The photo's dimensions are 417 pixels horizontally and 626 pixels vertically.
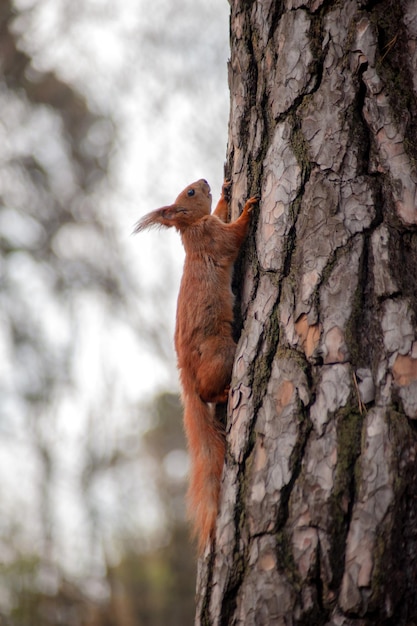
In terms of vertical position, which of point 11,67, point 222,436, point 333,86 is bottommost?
point 222,436

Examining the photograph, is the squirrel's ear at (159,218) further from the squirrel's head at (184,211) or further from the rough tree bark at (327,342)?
the rough tree bark at (327,342)

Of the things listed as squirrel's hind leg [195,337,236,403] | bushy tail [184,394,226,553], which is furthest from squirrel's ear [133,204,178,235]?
bushy tail [184,394,226,553]

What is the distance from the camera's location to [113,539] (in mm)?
4750

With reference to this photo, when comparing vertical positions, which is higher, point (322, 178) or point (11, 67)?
point (11, 67)

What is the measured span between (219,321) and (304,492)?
0.91 m

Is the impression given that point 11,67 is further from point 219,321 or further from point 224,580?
point 224,580

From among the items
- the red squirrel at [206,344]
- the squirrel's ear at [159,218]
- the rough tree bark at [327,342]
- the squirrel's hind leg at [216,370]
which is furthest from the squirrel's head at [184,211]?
the rough tree bark at [327,342]

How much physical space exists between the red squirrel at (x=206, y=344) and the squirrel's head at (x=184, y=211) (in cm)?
22

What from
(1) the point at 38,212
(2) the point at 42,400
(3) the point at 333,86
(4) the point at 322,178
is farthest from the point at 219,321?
(1) the point at 38,212

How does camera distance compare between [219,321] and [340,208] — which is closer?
[340,208]

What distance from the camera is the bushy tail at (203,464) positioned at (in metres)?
1.74

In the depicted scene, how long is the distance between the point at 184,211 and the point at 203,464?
152cm

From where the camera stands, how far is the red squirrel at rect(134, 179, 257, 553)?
6.05ft

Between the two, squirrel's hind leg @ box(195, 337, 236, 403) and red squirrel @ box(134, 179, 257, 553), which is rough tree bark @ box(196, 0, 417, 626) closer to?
red squirrel @ box(134, 179, 257, 553)
